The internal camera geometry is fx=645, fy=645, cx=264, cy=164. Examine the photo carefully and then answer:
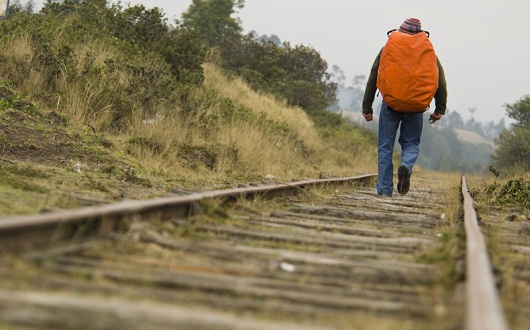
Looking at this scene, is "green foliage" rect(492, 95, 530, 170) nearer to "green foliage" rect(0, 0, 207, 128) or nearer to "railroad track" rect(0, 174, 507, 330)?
"green foliage" rect(0, 0, 207, 128)

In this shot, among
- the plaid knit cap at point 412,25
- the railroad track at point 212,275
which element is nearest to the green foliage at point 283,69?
the plaid knit cap at point 412,25

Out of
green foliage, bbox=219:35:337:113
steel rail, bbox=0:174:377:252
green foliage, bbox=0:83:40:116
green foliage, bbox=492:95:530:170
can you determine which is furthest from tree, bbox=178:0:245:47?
steel rail, bbox=0:174:377:252

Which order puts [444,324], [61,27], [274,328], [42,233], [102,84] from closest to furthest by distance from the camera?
[274,328]
[444,324]
[42,233]
[102,84]
[61,27]

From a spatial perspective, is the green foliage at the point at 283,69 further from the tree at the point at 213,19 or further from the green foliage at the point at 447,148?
the green foliage at the point at 447,148

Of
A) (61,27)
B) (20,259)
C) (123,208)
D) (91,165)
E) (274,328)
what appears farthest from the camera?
(61,27)

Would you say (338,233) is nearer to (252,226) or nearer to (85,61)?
(252,226)

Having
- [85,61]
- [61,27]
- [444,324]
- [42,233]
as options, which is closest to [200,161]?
[85,61]

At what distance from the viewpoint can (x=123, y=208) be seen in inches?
127

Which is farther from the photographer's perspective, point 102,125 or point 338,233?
point 102,125

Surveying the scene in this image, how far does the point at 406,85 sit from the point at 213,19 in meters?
27.9

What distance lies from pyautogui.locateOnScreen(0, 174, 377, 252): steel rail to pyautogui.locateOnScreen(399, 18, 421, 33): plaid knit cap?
3.90m

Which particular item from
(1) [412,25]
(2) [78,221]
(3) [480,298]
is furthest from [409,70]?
(3) [480,298]

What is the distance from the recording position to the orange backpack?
22.9 ft

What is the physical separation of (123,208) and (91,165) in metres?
3.74
